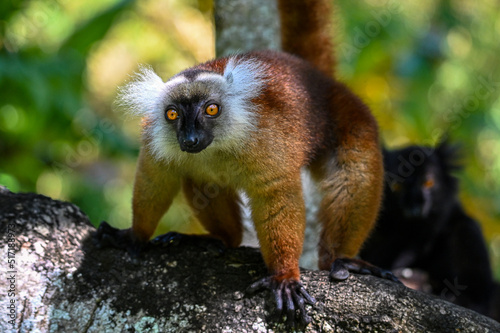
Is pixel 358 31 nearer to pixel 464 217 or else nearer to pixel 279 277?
pixel 464 217

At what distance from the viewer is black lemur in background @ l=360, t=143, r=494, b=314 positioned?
7566mm

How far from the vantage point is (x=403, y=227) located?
26.2ft

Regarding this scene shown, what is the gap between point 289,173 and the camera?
4449 millimetres

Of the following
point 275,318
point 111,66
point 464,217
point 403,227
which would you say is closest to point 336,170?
point 275,318

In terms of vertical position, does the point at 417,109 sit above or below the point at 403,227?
above

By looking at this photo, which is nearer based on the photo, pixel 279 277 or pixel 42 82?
pixel 279 277

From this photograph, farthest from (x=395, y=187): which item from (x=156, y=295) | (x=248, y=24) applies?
(x=156, y=295)

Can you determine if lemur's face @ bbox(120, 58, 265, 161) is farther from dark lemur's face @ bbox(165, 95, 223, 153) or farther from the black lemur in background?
the black lemur in background

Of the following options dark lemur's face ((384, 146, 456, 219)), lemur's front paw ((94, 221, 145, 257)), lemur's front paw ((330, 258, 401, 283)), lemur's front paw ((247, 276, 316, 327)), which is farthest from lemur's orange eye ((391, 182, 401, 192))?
lemur's front paw ((94, 221, 145, 257))

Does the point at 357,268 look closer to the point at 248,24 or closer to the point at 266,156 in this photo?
the point at 266,156

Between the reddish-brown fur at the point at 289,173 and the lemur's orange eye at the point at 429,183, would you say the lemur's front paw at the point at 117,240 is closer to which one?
the reddish-brown fur at the point at 289,173

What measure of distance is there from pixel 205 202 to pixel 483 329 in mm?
2668

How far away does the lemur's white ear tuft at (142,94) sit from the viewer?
5.04 m

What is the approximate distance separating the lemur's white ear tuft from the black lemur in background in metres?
4.03
